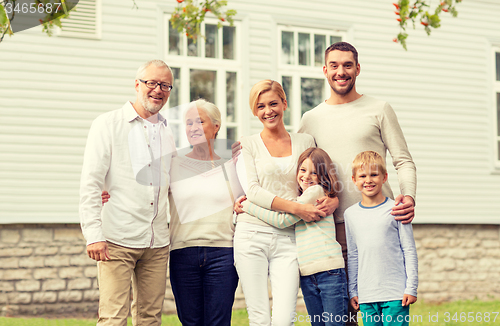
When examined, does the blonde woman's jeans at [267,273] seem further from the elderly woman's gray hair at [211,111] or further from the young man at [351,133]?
the elderly woman's gray hair at [211,111]

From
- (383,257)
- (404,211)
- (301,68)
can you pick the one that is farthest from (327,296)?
(301,68)

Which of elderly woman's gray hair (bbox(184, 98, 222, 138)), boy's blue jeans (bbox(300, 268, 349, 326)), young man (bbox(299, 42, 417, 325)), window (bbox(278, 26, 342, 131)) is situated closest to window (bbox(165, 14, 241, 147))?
window (bbox(278, 26, 342, 131))

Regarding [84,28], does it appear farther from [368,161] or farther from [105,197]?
[368,161]

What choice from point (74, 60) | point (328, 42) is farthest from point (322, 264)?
point (328, 42)

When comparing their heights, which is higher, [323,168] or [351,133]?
[351,133]

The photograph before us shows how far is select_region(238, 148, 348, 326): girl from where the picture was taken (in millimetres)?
2609

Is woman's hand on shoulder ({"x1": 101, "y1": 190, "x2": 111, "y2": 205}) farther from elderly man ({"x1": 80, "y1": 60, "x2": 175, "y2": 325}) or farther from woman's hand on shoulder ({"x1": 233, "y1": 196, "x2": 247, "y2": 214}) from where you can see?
woman's hand on shoulder ({"x1": 233, "y1": 196, "x2": 247, "y2": 214})

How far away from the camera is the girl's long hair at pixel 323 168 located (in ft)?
8.90

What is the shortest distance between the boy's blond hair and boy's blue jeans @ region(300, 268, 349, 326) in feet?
1.87

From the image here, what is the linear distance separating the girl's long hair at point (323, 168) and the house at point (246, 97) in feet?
14.8

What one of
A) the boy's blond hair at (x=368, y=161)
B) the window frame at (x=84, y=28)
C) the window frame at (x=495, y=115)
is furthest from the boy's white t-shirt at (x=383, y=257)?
the window frame at (x=495, y=115)

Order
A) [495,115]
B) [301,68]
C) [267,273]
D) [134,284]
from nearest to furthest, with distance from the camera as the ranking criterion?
[267,273] < [134,284] < [301,68] < [495,115]

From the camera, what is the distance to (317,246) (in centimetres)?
265

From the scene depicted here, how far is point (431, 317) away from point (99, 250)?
17.8 feet
